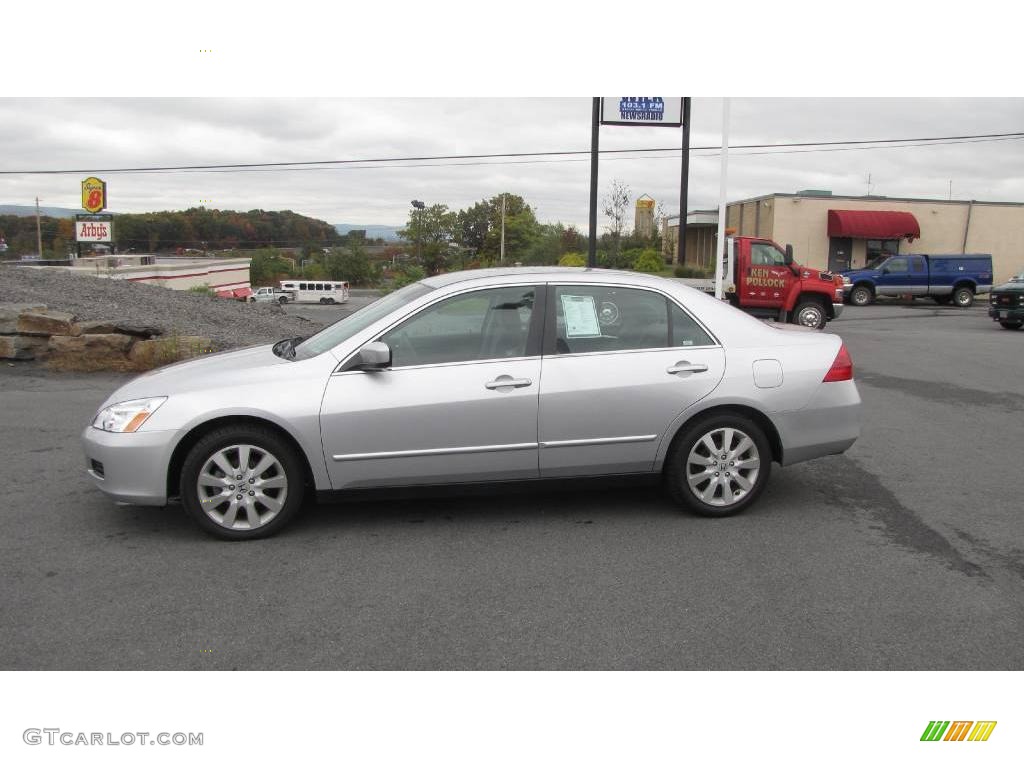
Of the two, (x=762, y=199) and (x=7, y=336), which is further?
(x=762, y=199)

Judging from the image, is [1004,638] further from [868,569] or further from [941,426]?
[941,426]

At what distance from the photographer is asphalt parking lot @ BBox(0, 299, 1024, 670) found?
378 centimetres

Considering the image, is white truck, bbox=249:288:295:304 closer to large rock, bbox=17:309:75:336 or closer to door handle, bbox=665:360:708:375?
large rock, bbox=17:309:75:336

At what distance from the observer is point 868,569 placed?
477 cm

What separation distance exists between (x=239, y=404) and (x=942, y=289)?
35715 mm

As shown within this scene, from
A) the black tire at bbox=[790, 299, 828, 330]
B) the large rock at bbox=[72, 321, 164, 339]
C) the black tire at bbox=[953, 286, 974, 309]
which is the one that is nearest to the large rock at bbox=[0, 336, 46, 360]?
the large rock at bbox=[72, 321, 164, 339]

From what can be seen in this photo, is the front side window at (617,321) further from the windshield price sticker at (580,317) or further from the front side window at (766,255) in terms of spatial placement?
the front side window at (766,255)

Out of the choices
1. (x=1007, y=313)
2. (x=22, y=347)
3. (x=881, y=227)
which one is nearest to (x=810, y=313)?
(x=1007, y=313)

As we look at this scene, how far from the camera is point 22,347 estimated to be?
440 inches

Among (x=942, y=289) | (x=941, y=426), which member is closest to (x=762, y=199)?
Result: (x=942, y=289)

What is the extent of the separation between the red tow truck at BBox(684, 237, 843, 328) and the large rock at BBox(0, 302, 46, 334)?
569 inches

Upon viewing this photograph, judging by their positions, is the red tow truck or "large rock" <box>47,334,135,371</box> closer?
"large rock" <box>47,334,135,371</box>

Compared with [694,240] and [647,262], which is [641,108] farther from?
[694,240]
